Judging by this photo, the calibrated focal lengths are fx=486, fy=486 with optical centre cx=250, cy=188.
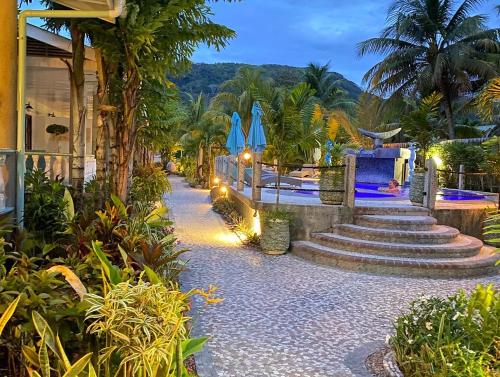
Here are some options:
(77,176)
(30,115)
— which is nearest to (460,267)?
(77,176)

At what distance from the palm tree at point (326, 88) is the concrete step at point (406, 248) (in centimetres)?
2836

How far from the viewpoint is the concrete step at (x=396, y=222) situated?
9625mm

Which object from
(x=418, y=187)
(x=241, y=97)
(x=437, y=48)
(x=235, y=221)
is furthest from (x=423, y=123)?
(x=437, y=48)

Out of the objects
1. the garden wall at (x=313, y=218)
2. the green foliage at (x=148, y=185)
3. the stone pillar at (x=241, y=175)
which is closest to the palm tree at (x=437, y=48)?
the stone pillar at (x=241, y=175)

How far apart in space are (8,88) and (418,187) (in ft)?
28.6

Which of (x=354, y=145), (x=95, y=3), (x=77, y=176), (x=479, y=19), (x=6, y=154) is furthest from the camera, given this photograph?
(x=354, y=145)

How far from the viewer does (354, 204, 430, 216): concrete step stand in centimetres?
1013

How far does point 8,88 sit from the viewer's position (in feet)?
15.7

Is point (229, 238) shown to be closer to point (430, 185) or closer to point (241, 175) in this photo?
point (241, 175)

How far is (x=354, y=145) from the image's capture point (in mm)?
28875

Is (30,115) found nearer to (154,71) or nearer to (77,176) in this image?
(77,176)

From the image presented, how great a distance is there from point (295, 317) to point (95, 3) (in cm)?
414

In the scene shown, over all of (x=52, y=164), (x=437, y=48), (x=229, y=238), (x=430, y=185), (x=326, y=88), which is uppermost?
(x=437, y=48)

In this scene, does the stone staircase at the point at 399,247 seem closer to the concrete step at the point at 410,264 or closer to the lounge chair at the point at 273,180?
the concrete step at the point at 410,264
